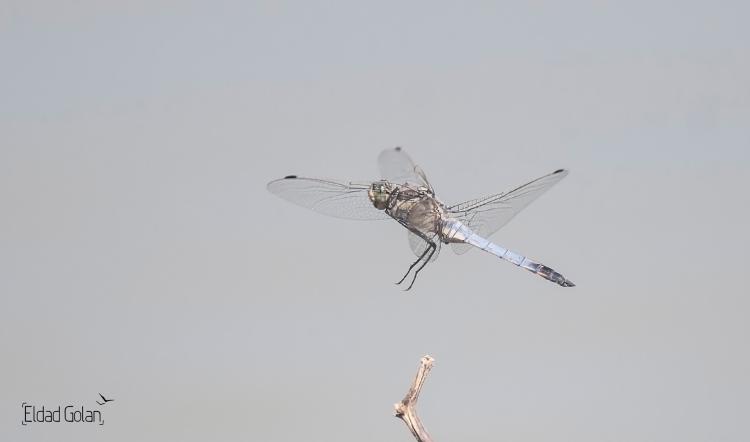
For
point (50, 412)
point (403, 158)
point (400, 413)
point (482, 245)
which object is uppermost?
point (403, 158)

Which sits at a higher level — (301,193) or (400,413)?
(301,193)

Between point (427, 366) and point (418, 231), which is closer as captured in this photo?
point (427, 366)

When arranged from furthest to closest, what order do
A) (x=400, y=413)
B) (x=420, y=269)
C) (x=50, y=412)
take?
(x=50, y=412)
(x=420, y=269)
(x=400, y=413)

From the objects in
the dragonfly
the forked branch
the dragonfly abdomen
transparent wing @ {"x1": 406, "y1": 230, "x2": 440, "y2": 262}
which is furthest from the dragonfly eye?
the forked branch

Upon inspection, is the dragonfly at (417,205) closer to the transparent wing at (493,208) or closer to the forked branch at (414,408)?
the transparent wing at (493,208)

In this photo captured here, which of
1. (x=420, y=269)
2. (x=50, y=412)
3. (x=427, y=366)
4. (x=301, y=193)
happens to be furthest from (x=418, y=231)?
(x=50, y=412)

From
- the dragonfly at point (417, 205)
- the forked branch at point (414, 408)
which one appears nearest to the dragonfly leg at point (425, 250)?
the dragonfly at point (417, 205)

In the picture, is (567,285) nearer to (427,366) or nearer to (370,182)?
(370,182)
